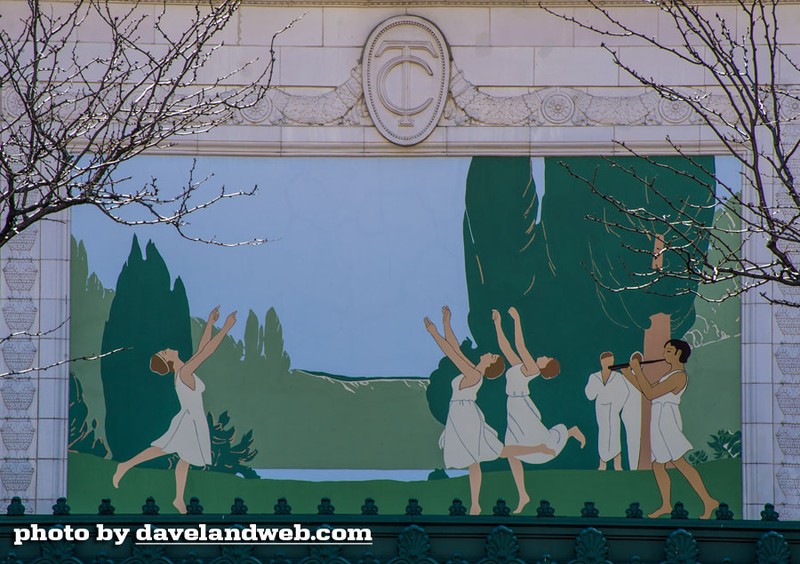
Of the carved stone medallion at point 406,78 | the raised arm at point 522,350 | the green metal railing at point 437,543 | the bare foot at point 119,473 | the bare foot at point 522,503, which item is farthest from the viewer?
the carved stone medallion at point 406,78

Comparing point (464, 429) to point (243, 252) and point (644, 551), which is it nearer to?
point (243, 252)

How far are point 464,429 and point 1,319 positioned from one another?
510cm

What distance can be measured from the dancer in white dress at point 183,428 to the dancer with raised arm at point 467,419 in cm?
251

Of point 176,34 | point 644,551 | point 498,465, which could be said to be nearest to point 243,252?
point 176,34

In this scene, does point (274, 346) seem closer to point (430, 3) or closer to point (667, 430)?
point (430, 3)

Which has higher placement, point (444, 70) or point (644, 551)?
point (444, 70)

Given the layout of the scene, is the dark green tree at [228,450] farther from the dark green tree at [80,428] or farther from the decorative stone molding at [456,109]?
the decorative stone molding at [456,109]

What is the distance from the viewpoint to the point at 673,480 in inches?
480

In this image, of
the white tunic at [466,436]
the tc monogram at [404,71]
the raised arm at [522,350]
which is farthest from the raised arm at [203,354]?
the raised arm at [522,350]

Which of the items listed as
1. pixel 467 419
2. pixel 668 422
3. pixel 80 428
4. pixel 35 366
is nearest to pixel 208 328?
pixel 80 428

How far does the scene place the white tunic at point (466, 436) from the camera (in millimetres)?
12234

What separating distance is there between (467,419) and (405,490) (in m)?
1.00

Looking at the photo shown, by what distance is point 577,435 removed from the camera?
12.3 metres

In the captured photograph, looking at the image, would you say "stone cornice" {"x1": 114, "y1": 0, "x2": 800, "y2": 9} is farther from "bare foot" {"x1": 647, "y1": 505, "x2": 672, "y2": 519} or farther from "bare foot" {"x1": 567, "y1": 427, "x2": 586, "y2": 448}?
"bare foot" {"x1": 647, "y1": 505, "x2": 672, "y2": 519}
